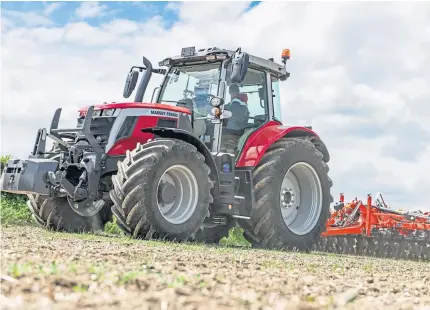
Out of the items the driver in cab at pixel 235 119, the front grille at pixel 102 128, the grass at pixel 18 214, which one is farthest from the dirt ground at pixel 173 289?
the grass at pixel 18 214

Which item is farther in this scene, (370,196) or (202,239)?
(370,196)

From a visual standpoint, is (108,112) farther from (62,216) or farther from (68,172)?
(62,216)

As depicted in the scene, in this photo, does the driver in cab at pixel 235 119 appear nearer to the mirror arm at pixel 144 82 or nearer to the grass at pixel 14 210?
the mirror arm at pixel 144 82

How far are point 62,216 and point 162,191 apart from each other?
6.57 feet

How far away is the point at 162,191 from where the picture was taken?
339 inches

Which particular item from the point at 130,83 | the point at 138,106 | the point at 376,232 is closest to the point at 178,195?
the point at 138,106

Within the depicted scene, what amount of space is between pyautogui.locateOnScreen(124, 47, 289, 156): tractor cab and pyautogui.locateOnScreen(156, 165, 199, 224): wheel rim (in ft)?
3.20

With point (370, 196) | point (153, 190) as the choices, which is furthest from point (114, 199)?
point (370, 196)

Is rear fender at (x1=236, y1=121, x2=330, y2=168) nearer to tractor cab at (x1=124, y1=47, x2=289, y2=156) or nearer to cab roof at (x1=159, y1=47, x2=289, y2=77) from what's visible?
tractor cab at (x1=124, y1=47, x2=289, y2=156)

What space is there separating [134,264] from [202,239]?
5677 millimetres

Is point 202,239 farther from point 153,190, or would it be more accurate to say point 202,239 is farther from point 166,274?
point 166,274

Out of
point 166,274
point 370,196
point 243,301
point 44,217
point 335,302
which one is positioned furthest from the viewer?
point 370,196

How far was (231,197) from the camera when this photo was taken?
9.24 meters

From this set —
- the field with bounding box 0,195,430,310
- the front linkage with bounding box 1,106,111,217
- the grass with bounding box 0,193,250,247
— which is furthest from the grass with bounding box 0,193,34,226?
the field with bounding box 0,195,430,310
